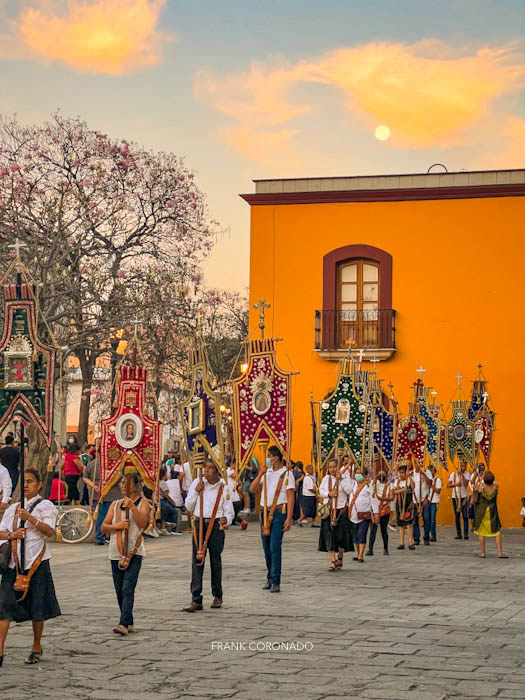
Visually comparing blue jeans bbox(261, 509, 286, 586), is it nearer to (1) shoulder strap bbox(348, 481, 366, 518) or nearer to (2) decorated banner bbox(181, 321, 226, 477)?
(2) decorated banner bbox(181, 321, 226, 477)

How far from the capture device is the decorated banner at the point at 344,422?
2177 cm

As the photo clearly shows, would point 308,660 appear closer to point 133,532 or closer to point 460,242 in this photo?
point 133,532

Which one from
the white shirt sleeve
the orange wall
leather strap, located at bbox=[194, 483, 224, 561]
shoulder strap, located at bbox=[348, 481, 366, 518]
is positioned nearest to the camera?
leather strap, located at bbox=[194, 483, 224, 561]

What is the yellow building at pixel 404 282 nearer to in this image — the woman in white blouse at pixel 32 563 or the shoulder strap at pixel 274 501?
the shoulder strap at pixel 274 501

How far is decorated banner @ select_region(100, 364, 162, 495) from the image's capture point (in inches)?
719

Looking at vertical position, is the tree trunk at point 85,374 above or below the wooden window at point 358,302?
below

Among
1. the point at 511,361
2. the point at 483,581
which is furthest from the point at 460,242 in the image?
the point at 483,581

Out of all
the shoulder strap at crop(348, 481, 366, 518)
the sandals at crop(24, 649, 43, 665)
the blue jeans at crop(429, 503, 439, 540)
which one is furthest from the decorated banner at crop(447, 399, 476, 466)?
the sandals at crop(24, 649, 43, 665)

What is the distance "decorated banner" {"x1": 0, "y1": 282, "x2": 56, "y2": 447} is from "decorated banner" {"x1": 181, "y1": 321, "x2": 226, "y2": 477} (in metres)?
1.85

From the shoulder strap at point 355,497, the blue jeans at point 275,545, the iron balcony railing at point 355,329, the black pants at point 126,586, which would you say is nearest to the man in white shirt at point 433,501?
the shoulder strap at point 355,497

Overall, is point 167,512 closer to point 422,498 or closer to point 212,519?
point 422,498

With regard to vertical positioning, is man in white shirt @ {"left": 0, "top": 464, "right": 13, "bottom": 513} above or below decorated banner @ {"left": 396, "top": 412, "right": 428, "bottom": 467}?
below

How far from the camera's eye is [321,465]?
21859 millimetres

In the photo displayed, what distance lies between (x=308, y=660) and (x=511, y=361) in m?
21.4
